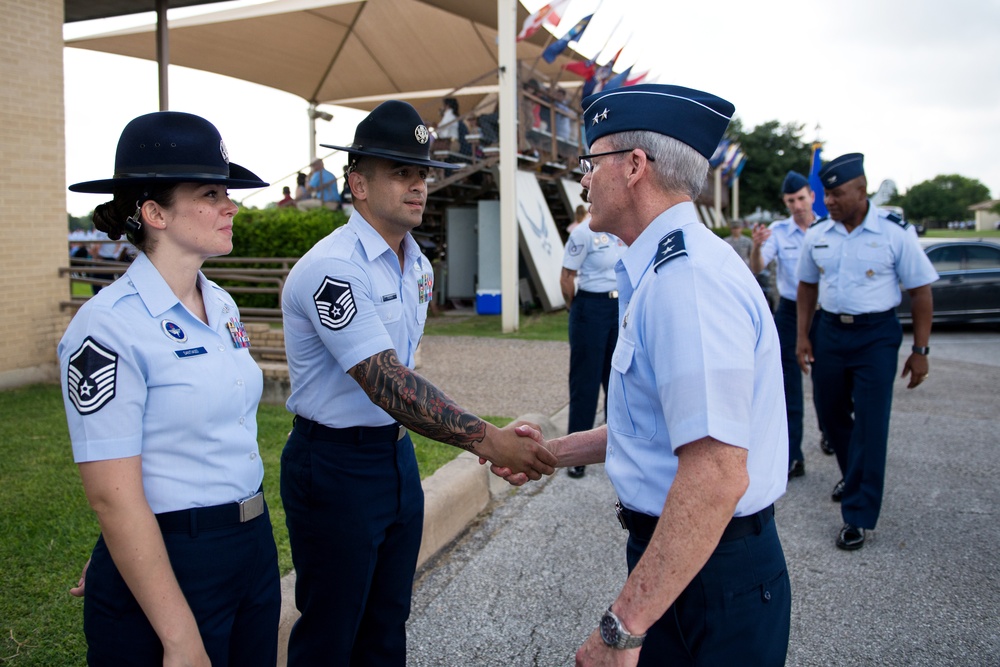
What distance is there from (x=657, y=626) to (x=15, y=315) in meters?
8.21

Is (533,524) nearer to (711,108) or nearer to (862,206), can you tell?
(862,206)

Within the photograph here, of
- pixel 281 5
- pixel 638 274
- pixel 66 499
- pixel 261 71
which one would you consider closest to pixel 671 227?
pixel 638 274

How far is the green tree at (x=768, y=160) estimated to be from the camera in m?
55.8

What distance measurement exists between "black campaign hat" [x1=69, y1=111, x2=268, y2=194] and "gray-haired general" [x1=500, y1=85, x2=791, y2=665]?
98cm

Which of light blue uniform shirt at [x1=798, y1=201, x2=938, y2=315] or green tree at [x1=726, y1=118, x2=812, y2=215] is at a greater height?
green tree at [x1=726, y1=118, x2=812, y2=215]

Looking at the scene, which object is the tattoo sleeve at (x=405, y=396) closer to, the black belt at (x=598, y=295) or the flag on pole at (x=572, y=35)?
the black belt at (x=598, y=295)

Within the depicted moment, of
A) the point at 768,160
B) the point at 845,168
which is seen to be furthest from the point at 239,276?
the point at 768,160

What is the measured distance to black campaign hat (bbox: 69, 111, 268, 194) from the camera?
6.36 feet

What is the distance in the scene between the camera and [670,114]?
1.80 meters

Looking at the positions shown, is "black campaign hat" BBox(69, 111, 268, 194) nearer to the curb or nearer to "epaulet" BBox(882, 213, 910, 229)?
the curb

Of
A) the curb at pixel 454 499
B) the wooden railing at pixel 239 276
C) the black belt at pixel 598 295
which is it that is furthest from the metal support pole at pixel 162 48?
the curb at pixel 454 499

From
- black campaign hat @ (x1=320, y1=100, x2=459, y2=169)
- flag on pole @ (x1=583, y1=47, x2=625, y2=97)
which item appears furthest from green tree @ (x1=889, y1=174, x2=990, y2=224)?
black campaign hat @ (x1=320, y1=100, x2=459, y2=169)

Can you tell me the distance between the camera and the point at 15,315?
7969 millimetres

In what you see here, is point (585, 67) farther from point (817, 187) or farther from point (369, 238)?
point (369, 238)
